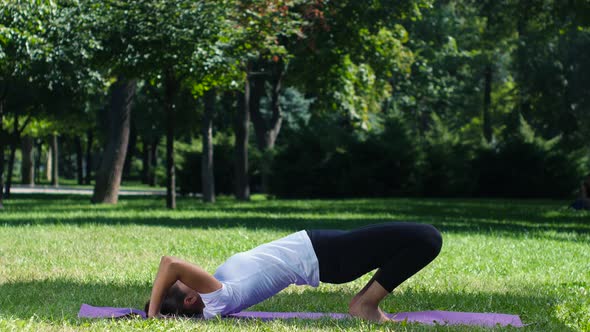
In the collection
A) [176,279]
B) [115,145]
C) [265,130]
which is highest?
[265,130]

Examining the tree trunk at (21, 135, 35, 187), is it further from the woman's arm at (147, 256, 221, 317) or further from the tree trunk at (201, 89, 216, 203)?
the woman's arm at (147, 256, 221, 317)

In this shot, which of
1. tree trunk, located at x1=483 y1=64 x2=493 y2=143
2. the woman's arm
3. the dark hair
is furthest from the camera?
tree trunk, located at x1=483 y1=64 x2=493 y2=143

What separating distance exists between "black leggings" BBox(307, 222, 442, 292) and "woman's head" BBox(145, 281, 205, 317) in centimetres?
98

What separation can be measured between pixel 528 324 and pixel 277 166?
29.3 metres

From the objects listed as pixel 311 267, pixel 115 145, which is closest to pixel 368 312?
pixel 311 267

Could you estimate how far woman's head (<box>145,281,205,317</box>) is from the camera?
6.81 metres

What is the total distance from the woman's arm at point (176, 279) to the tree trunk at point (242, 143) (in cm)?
2390

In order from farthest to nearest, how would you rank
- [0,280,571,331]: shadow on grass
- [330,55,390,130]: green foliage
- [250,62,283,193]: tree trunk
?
[250,62,283,193]: tree trunk → [330,55,390,130]: green foliage → [0,280,571,331]: shadow on grass

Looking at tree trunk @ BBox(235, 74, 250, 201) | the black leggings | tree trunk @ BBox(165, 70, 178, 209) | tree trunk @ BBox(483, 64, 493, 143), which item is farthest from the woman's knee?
tree trunk @ BBox(483, 64, 493, 143)

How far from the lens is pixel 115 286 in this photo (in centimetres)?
918

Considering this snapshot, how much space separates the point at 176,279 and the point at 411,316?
2084mm

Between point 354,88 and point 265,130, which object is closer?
point 354,88

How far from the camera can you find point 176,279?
661 centimetres

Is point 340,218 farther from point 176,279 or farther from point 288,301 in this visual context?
point 176,279
